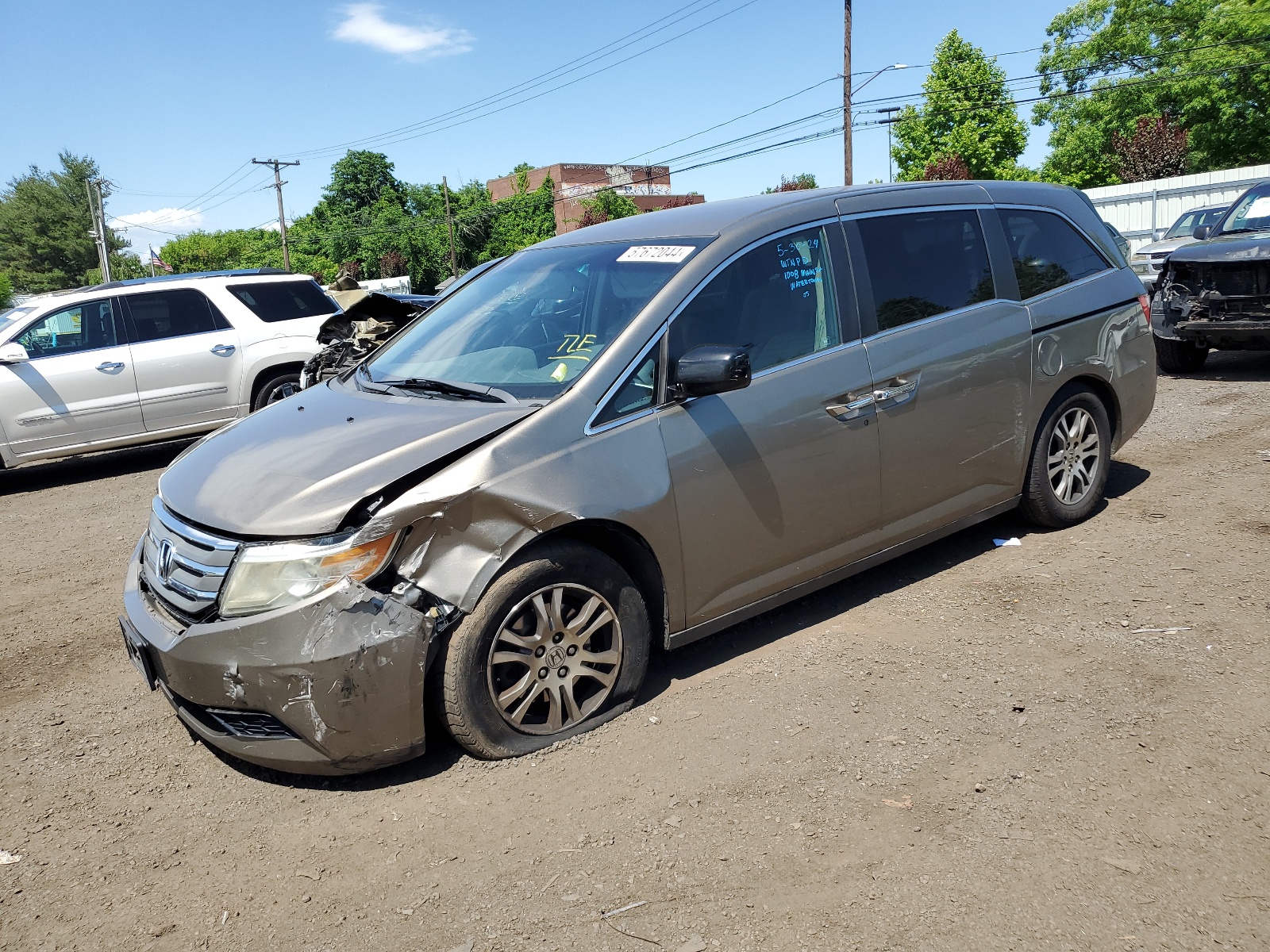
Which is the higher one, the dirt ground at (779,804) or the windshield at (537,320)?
the windshield at (537,320)

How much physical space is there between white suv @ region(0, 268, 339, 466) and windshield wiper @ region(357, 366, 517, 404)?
6.18 meters

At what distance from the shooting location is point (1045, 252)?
5.14 meters

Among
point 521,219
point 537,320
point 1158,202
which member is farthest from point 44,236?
point 537,320

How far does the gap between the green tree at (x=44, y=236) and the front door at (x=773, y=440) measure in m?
98.6

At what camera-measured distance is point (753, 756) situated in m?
3.34

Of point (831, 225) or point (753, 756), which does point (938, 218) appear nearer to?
point (831, 225)

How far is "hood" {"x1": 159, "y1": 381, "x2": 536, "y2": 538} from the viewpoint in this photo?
10.2 ft

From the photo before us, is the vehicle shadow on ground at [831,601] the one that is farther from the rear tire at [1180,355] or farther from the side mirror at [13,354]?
the side mirror at [13,354]

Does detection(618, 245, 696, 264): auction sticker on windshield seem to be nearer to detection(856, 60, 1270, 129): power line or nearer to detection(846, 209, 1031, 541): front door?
detection(846, 209, 1031, 541): front door

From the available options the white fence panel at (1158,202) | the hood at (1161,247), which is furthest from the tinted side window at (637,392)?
the white fence panel at (1158,202)

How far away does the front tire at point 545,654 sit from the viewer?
3.19 meters

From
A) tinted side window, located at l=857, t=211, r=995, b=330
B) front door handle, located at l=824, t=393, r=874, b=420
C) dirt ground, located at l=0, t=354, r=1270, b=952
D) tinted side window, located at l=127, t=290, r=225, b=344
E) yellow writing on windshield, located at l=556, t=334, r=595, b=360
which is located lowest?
dirt ground, located at l=0, t=354, r=1270, b=952

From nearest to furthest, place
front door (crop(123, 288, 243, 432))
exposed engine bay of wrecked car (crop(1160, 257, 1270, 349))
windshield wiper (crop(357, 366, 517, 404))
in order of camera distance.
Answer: windshield wiper (crop(357, 366, 517, 404)) < exposed engine bay of wrecked car (crop(1160, 257, 1270, 349)) < front door (crop(123, 288, 243, 432))

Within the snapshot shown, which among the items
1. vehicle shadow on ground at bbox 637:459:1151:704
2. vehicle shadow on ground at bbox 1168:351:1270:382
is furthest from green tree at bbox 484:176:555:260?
vehicle shadow on ground at bbox 637:459:1151:704
